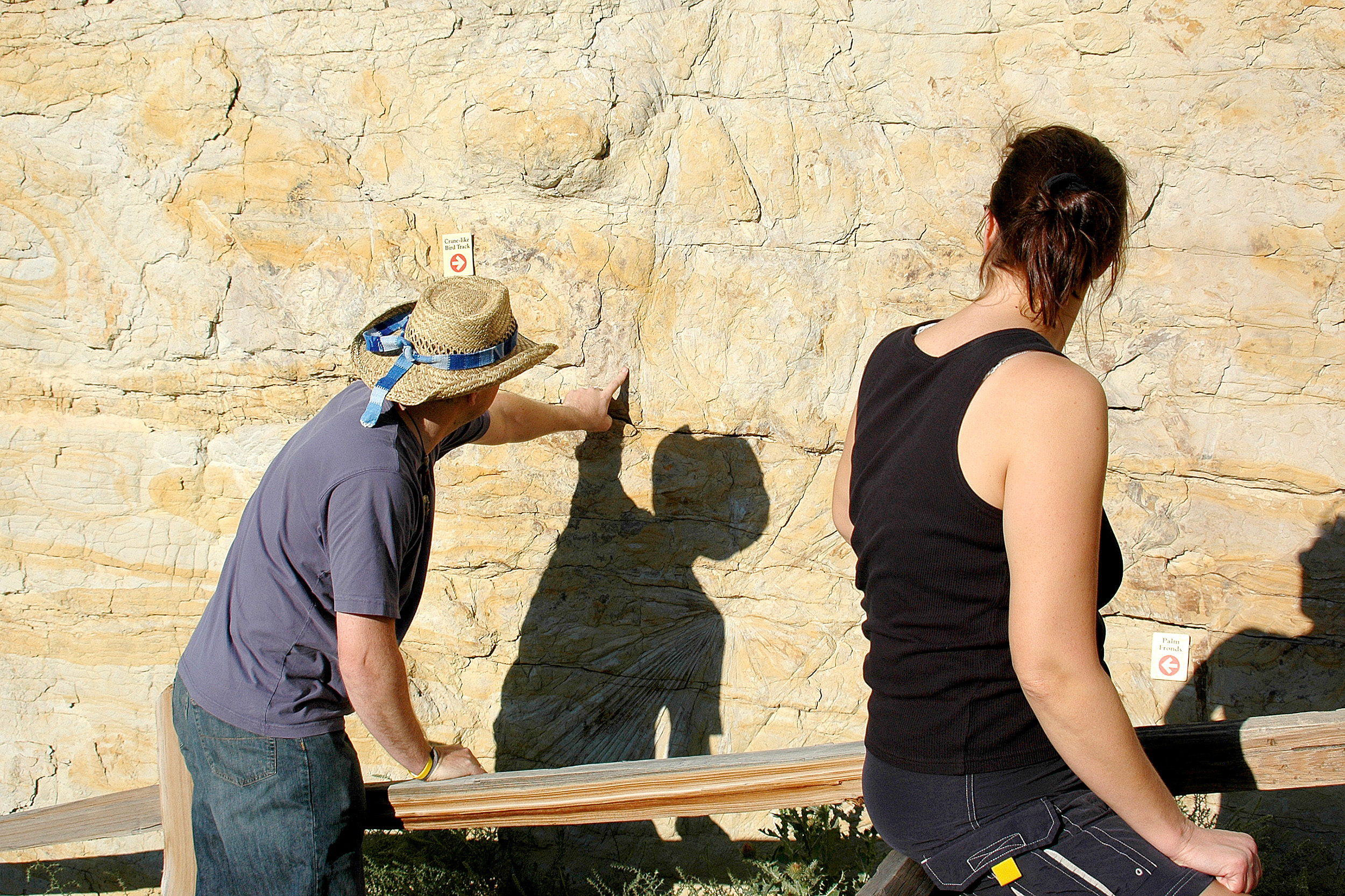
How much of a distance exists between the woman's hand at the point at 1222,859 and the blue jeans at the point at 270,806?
63.3 inches

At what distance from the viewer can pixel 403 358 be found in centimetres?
187

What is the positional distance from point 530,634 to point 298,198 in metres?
1.59

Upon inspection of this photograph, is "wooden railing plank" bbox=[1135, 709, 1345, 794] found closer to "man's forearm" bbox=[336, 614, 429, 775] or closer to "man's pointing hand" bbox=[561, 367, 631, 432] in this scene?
"man's forearm" bbox=[336, 614, 429, 775]

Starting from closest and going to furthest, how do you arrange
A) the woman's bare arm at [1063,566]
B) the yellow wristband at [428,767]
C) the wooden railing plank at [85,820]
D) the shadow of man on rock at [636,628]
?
the woman's bare arm at [1063,566], the yellow wristband at [428,767], the wooden railing plank at [85,820], the shadow of man on rock at [636,628]

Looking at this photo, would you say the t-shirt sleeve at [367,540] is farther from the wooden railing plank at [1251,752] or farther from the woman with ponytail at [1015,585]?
the wooden railing plank at [1251,752]

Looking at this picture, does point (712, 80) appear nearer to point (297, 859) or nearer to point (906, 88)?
point (906, 88)

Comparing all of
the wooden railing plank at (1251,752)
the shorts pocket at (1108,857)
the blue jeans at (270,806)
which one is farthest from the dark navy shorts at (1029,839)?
the blue jeans at (270,806)

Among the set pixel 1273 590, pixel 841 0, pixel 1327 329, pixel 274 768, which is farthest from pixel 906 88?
pixel 274 768

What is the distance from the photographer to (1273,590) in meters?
2.49

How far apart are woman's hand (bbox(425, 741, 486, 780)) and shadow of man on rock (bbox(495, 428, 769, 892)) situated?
808 millimetres

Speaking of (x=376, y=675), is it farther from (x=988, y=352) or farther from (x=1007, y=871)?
(x=988, y=352)

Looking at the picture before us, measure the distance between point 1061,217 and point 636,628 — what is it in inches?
78.9

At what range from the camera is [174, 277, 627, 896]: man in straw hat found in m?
1.76

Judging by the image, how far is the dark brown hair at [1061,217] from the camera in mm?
1292
